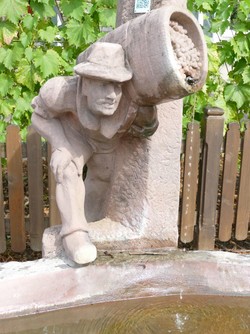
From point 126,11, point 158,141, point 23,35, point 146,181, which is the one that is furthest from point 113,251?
point 23,35

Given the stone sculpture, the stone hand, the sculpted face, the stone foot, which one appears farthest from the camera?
the stone hand

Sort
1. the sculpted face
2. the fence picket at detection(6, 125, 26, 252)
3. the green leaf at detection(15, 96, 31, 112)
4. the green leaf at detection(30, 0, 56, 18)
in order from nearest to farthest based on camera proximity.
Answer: the sculpted face < the fence picket at detection(6, 125, 26, 252) < the green leaf at detection(30, 0, 56, 18) < the green leaf at detection(15, 96, 31, 112)

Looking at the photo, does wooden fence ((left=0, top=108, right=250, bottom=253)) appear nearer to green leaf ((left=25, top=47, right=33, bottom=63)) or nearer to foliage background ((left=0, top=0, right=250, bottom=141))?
foliage background ((left=0, top=0, right=250, bottom=141))

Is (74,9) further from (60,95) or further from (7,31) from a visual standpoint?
(60,95)

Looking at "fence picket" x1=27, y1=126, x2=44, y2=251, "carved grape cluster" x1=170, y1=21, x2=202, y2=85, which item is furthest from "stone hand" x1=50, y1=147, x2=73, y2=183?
"fence picket" x1=27, y1=126, x2=44, y2=251

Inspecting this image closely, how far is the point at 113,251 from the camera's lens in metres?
2.00

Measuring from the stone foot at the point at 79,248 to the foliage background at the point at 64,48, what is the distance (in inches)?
65.9

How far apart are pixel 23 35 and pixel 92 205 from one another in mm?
1592

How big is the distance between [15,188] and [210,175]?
1169 millimetres

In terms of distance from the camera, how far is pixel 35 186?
3.12 metres

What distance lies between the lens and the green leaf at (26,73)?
3369 millimetres

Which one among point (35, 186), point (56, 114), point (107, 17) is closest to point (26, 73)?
point (107, 17)

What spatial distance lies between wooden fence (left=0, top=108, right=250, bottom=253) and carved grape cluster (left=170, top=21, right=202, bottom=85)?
138 cm

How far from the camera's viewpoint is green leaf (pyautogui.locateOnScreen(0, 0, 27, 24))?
3176 millimetres
